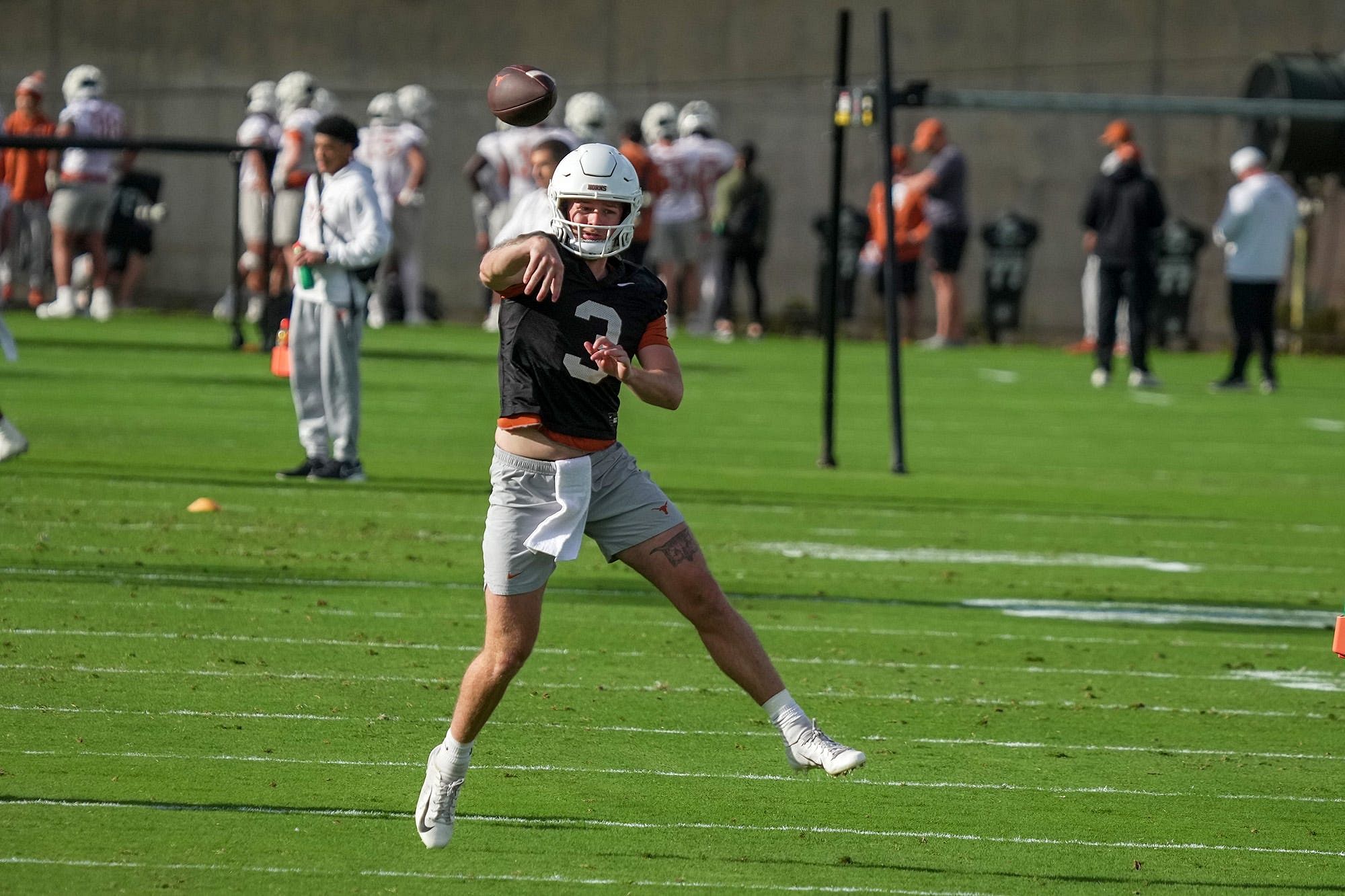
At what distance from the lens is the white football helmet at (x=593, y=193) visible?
554 centimetres

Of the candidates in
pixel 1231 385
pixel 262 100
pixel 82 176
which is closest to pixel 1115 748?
pixel 1231 385

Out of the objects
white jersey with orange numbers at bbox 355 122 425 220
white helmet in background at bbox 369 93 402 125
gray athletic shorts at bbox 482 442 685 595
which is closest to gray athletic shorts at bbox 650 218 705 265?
white jersey with orange numbers at bbox 355 122 425 220

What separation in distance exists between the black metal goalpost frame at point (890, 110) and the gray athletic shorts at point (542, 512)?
7.85 meters

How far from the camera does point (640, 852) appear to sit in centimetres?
546

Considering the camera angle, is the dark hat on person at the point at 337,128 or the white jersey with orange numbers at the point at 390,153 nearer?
the dark hat on person at the point at 337,128

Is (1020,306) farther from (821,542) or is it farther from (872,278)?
(821,542)

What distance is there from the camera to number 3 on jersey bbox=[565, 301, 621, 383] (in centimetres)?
550

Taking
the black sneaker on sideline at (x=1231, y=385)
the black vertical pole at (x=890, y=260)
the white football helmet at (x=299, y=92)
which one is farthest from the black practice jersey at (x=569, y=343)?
the black sneaker on sideline at (x=1231, y=385)

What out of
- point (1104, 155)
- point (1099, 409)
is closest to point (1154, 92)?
point (1104, 155)

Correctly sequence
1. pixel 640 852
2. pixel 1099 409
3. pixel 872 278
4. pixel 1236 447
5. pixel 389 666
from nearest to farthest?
pixel 640 852
pixel 389 666
pixel 1236 447
pixel 1099 409
pixel 872 278

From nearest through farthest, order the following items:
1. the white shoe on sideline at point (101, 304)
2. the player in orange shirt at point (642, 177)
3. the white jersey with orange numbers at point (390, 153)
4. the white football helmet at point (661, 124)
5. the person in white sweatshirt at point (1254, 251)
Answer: the person in white sweatshirt at point (1254, 251), the player in orange shirt at point (642, 177), the white jersey with orange numbers at point (390, 153), the white shoe on sideline at point (101, 304), the white football helmet at point (661, 124)

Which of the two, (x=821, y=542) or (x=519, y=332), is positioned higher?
(x=519, y=332)

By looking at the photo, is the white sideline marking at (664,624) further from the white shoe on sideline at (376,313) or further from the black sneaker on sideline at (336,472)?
the white shoe on sideline at (376,313)

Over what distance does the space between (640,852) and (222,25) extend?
87.2ft
